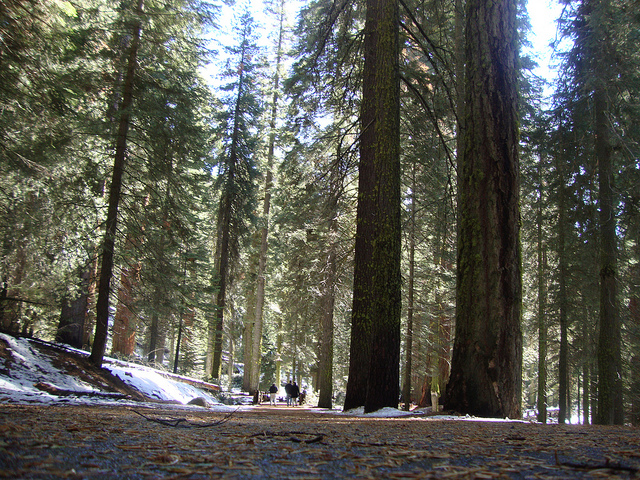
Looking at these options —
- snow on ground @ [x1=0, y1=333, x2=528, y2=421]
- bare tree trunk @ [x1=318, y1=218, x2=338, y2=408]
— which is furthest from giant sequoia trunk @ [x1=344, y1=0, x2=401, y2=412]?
bare tree trunk @ [x1=318, y1=218, x2=338, y2=408]

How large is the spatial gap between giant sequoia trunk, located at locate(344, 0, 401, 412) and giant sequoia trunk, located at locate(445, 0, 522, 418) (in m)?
1.11

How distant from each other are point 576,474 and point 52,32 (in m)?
10.6

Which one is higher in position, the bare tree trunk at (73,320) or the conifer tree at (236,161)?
the conifer tree at (236,161)

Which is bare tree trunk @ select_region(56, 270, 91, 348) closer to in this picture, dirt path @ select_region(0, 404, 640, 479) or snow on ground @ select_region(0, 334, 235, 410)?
snow on ground @ select_region(0, 334, 235, 410)

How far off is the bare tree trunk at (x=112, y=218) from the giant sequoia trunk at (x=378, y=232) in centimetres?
724

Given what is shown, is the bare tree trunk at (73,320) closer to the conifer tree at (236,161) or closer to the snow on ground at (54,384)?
the snow on ground at (54,384)

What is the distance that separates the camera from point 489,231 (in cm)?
587

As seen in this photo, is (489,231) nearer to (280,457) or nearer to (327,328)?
(280,457)

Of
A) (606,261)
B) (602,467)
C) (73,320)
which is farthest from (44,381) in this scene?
(606,261)

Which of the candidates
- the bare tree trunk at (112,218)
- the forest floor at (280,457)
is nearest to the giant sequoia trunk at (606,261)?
the forest floor at (280,457)

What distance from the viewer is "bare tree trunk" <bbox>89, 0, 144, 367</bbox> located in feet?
37.4

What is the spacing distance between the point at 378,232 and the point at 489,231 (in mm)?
1818

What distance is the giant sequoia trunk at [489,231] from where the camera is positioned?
558 cm

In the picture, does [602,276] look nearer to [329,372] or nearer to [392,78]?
[392,78]
